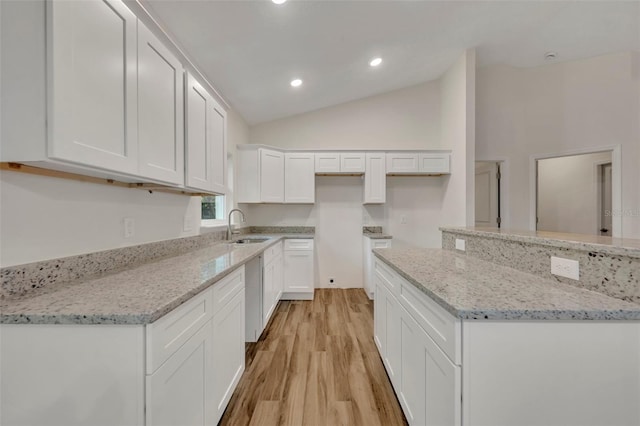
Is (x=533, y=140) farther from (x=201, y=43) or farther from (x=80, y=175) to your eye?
(x=80, y=175)

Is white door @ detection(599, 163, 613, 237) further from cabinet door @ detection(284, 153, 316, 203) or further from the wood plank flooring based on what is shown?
cabinet door @ detection(284, 153, 316, 203)

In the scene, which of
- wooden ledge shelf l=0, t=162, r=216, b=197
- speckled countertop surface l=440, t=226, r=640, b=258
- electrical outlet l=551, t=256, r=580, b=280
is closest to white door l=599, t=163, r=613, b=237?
speckled countertop surface l=440, t=226, r=640, b=258

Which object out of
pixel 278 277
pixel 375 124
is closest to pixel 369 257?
pixel 278 277

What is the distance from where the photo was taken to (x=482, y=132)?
3969 mm

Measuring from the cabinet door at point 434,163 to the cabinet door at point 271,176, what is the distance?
211 cm

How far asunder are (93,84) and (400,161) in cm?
352

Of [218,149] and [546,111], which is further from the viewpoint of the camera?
[546,111]

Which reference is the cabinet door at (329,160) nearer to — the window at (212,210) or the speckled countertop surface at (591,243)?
the window at (212,210)

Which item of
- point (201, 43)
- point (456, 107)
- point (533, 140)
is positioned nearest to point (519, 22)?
point (456, 107)

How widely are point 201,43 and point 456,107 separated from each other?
3.32m

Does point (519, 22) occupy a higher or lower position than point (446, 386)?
higher

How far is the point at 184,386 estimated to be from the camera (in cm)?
102

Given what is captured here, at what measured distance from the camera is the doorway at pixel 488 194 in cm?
409

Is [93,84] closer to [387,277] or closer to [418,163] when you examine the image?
[387,277]
